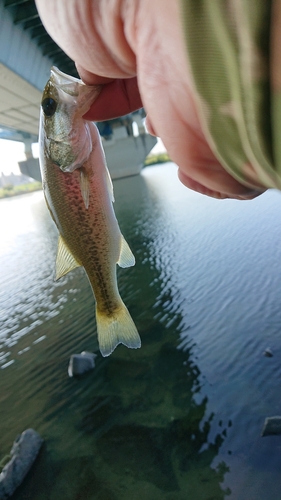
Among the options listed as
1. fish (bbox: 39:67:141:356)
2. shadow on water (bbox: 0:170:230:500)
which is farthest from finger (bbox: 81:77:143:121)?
shadow on water (bbox: 0:170:230:500)

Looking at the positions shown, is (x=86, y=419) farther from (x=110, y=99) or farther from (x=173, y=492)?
(x=110, y=99)

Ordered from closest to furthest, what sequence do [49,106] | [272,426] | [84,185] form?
[49,106] → [84,185] → [272,426]

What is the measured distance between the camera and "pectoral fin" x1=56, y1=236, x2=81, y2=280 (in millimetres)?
2223

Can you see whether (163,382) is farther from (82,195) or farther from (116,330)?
(82,195)

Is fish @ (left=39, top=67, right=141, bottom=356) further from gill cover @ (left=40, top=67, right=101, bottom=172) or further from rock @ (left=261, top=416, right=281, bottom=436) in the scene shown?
rock @ (left=261, top=416, right=281, bottom=436)

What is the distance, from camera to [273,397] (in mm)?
4750

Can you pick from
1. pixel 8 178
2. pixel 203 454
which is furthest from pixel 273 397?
pixel 8 178

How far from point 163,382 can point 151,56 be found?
5.54 metres

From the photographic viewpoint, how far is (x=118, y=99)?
1.50 meters

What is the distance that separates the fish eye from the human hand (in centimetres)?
75

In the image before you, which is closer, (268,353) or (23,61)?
(268,353)

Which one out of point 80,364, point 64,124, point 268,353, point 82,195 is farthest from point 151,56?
point 80,364

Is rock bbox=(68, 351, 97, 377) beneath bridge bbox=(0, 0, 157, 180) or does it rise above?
beneath

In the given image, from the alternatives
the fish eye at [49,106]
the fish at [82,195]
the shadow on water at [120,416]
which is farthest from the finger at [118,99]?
the shadow on water at [120,416]
